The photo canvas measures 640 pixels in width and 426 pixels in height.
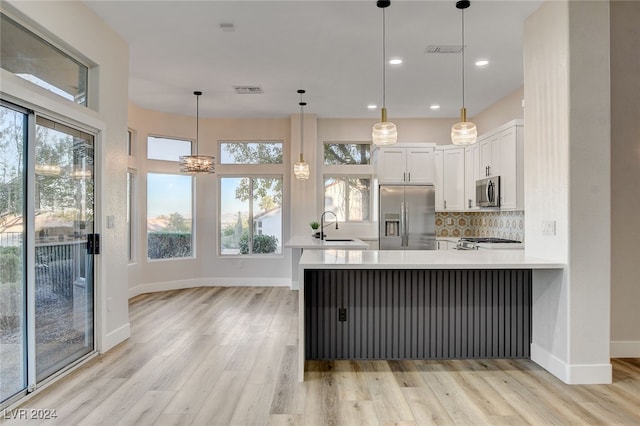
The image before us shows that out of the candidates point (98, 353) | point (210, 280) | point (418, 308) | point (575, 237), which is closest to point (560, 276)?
point (575, 237)

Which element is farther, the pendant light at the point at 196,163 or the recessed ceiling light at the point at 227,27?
the pendant light at the point at 196,163

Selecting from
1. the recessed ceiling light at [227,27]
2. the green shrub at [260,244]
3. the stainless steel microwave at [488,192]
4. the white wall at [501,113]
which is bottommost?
the green shrub at [260,244]

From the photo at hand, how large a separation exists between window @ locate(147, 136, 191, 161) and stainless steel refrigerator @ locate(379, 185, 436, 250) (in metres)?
3.68

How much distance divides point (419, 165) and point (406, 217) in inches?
36.4

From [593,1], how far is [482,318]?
8.75 ft

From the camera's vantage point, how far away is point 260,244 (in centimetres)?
716

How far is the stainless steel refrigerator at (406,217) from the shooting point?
20.6 feet

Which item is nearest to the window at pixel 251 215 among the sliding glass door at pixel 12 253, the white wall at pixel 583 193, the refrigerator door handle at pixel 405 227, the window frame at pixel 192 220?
the window frame at pixel 192 220

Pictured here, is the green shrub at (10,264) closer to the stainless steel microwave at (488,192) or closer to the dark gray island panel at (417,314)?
the dark gray island panel at (417,314)

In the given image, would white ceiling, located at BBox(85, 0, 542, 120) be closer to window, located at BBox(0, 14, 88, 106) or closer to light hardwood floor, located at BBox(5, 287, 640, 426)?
window, located at BBox(0, 14, 88, 106)

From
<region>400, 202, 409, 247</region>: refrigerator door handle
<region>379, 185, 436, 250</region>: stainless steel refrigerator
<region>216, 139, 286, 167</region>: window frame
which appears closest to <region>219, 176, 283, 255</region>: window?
<region>216, 139, 286, 167</region>: window frame

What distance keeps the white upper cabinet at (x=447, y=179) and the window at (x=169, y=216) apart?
4.44 metres

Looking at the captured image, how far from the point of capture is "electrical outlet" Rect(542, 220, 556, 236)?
3.04 m

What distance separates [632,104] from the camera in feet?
11.1
